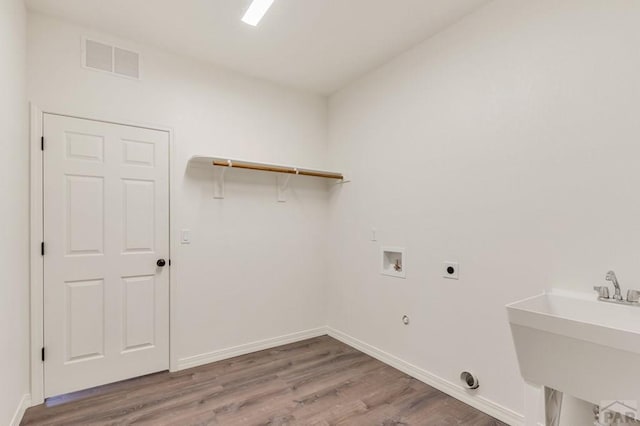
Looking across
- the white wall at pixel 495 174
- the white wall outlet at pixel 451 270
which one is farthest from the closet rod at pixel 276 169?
the white wall outlet at pixel 451 270

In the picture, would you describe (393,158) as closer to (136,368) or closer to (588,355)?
(588,355)

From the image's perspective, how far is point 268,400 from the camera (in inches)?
93.5

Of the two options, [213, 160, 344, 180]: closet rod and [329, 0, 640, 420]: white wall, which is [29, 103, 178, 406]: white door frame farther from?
[329, 0, 640, 420]: white wall

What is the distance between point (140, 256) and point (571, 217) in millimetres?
3037

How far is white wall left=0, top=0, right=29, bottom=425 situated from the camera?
181cm

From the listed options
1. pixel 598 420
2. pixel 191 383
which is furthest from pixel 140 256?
pixel 598 420

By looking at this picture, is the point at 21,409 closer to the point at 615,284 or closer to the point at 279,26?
the point at 279,26

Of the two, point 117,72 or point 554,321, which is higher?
point 117,72

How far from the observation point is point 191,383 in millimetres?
2615

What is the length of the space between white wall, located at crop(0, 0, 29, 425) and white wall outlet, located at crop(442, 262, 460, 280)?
2.77 meters

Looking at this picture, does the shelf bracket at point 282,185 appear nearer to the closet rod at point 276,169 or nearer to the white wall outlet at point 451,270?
the closet rod at point 276,169

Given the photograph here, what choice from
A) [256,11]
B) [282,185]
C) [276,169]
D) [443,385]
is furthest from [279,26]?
[443,385]

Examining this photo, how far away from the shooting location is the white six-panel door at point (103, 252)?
2.40 m

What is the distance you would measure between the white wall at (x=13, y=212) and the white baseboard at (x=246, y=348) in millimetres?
1092
